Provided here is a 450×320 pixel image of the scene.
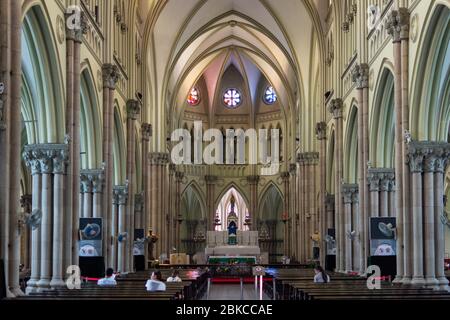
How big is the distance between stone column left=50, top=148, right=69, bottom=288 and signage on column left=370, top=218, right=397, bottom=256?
10.6m

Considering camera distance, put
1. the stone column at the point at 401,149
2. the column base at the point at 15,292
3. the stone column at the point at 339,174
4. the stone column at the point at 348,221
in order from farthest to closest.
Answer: the stone column at the point at 339,174, the stone column at the point at 348,221, the stone column at the point at 401,149, the column base at the point at 15,292

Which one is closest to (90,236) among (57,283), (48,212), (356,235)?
(48,212)

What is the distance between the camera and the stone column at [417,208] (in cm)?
2570

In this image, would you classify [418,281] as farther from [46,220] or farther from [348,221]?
[348,221]

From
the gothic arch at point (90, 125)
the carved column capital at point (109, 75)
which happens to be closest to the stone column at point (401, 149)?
the gothic arch at point (90, 125)

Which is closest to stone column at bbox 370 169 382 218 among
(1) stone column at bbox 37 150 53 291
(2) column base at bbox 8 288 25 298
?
(1) stone column at bbox 37 150 53 291

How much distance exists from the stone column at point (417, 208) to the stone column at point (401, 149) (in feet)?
0.74

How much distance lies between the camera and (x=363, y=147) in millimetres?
33656

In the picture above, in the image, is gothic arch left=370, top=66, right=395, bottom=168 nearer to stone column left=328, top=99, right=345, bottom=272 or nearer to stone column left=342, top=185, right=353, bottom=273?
stone column left=342, top=185, right=353, bottom=273

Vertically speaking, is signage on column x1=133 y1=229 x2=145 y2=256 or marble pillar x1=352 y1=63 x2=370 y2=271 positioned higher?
marble pillar x1=352 y1=63 x2=370 y2=271

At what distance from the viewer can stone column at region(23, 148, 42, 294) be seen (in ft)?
84.3

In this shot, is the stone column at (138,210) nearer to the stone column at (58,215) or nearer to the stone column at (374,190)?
the stone column at (374,190)
